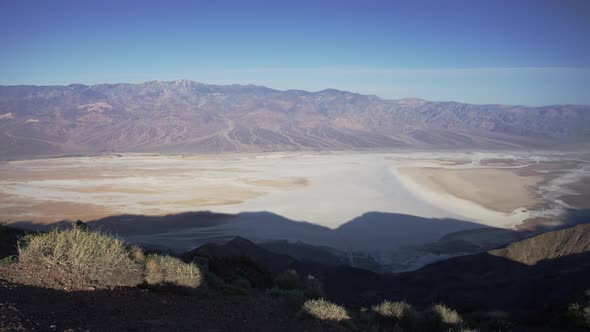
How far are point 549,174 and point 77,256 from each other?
193 feet

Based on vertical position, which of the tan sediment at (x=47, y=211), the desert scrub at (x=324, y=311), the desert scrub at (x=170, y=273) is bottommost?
the tan sediment at (x=47, y=211)

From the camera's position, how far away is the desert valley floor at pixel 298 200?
83.1ft

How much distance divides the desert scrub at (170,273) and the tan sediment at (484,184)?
30707 millimetres

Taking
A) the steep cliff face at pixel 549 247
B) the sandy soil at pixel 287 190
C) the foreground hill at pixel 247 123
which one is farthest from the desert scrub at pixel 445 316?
the foreground hill at pixel 247 123

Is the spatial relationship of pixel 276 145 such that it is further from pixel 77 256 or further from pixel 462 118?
pixel 462 118

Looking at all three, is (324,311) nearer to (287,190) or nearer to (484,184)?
(287,190)

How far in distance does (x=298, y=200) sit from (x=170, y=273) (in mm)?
27993

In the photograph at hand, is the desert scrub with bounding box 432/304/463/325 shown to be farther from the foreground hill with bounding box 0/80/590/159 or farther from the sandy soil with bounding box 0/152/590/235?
the foreground hill with bounding box 0/80/590/159

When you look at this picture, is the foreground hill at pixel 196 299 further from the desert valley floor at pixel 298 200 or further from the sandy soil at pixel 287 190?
the sandy soil at pixel 287 190

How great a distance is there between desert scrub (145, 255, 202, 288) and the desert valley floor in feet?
33.2

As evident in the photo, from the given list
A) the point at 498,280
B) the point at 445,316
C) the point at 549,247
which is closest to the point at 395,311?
the point at 445,316

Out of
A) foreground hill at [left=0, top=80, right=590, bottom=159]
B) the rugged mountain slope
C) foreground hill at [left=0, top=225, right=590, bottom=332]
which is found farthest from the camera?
foreground hill at [left=0, top=80, right=590, bottom=159]

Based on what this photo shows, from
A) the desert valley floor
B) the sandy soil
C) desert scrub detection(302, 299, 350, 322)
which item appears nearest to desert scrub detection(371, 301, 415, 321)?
desert scrub detection(302, 299, 350, 322)

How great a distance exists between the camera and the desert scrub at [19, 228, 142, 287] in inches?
210
